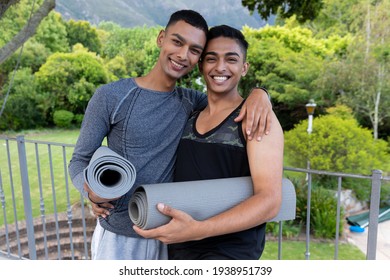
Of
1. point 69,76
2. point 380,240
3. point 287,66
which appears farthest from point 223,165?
point 69,76

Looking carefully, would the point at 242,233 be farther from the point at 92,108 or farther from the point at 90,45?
the point at 90,45


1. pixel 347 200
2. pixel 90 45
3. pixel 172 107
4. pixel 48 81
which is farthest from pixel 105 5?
pixel 172 107

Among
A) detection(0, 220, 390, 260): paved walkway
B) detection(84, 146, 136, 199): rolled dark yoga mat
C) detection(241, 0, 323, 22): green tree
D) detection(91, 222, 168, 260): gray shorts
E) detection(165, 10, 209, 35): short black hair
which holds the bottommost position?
detection(0, 220, 390, 260): paved walkway

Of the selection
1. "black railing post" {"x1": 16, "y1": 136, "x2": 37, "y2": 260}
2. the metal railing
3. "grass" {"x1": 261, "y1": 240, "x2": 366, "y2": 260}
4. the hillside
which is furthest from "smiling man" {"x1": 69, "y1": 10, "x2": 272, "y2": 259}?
the hillside

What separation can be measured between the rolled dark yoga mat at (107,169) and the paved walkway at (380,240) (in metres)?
5.54

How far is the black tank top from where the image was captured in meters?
0.99

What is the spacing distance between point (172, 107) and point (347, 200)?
22.2 ft

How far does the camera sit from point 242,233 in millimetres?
992

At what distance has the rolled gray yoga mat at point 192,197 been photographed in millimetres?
861

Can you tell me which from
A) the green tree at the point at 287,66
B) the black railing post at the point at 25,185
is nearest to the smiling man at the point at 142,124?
the black railing post at the point at 25,185

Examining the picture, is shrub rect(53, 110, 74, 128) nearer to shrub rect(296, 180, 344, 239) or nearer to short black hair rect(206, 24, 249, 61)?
shrub rect(296, 180, 344, 239)
